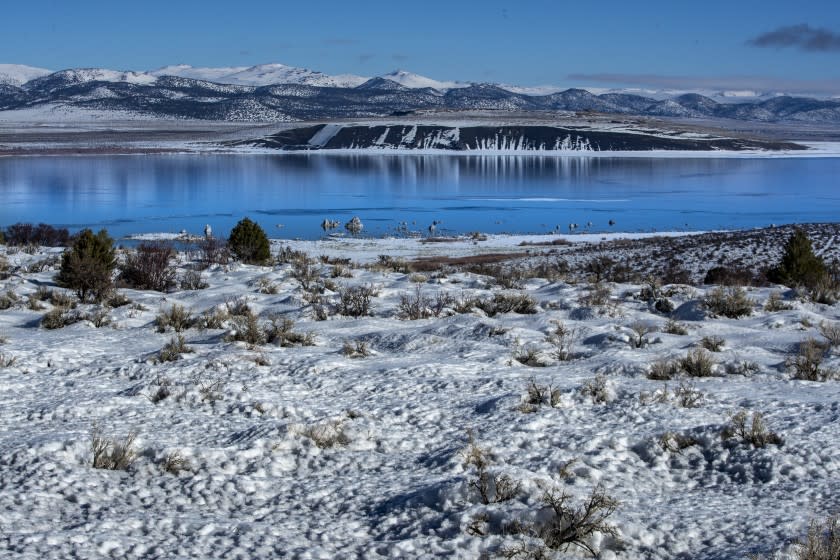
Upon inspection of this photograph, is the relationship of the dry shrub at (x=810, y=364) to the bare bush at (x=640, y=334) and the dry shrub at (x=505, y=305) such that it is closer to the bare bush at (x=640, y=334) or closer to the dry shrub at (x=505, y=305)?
the bare bush at (x=640, y=334)

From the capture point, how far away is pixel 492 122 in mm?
105312

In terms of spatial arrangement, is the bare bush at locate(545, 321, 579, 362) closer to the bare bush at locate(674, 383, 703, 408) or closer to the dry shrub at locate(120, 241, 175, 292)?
the bare bush at locate(674, 383, 703, 408)

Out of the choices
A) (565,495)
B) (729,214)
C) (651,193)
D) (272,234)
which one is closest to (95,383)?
(565,495)

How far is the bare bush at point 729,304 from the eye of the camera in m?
7.60

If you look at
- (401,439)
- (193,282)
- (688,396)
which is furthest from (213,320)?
(688,396)

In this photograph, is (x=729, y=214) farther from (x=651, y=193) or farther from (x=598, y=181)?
(x=598, y=181)

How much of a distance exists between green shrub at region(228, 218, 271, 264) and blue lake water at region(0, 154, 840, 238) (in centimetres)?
1386

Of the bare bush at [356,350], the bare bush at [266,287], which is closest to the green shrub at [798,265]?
the bare bush at [266,287]

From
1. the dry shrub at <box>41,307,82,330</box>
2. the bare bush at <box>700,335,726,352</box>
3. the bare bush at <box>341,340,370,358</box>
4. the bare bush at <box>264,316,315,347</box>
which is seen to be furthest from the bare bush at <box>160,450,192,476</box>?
the bare bush at <box>700,335,726,352</box>

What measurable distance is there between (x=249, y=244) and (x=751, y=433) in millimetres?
10591

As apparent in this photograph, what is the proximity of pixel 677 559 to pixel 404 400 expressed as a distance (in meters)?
Result: 2.18

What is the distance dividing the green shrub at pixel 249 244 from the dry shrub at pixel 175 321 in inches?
230

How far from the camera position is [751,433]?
4125mm

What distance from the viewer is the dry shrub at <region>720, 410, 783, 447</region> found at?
13.5ft
